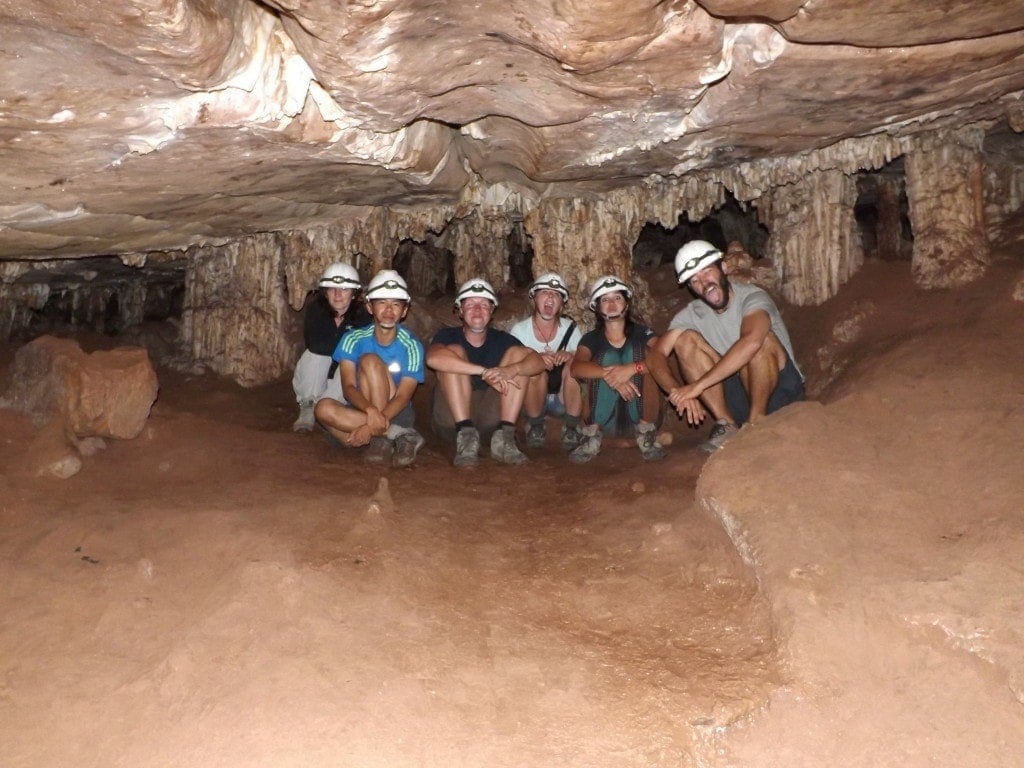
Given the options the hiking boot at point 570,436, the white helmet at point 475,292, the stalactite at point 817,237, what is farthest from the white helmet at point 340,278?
the stalactite at point 817,237

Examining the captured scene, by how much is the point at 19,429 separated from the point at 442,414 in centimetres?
288

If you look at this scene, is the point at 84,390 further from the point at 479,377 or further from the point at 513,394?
the point at 513,394

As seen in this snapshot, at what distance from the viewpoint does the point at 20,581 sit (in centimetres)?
357

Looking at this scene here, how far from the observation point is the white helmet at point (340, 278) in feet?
21.6

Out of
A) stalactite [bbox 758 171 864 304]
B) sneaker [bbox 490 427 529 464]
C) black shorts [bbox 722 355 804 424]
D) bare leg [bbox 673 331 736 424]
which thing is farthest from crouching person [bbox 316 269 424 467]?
stalactite [bbox 758 171 864 304]

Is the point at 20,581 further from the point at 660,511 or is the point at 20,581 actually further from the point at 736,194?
the point at 736,194

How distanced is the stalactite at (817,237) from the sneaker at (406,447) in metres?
3.75

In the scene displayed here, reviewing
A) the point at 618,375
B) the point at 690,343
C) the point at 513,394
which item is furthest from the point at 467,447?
the point at 690,343

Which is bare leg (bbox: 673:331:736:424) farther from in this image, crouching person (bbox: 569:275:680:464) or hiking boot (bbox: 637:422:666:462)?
hiking boot (bbox: 637:422:666:462)

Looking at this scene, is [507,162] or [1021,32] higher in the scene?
[1021,32]

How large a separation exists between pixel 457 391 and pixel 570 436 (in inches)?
37.6

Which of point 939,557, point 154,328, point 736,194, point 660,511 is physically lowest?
point 154,328

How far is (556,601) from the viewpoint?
352 cm

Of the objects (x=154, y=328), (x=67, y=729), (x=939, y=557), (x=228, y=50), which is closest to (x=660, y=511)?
(x=939, y=557)
